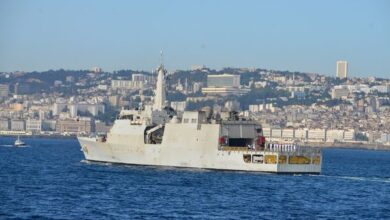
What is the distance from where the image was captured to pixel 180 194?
5084cm

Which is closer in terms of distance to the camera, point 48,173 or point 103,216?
point 103,216

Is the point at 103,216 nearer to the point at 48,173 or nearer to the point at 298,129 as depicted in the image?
the point at 48,173

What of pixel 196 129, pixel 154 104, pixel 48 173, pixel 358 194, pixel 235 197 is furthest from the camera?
pixel 154 104

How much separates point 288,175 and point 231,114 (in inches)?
280

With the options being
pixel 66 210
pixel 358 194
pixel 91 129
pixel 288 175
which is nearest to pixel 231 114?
pixel 288 175

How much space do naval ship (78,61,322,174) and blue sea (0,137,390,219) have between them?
1.24 m

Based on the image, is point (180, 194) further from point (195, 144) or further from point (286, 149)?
point (195, 144)

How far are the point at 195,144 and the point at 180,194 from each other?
18.1 meters

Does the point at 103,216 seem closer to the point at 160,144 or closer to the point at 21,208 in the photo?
the point at 21,208

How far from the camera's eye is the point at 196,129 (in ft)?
227

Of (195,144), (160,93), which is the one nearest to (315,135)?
(160,93)

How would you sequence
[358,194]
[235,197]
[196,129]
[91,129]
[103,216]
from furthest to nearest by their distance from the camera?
[91,129], [196,129], [358,194], [235,197], [103,216]

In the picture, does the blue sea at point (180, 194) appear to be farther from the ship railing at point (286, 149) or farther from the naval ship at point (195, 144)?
the ship railing at point (286, 149)

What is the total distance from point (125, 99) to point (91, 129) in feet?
32.3
